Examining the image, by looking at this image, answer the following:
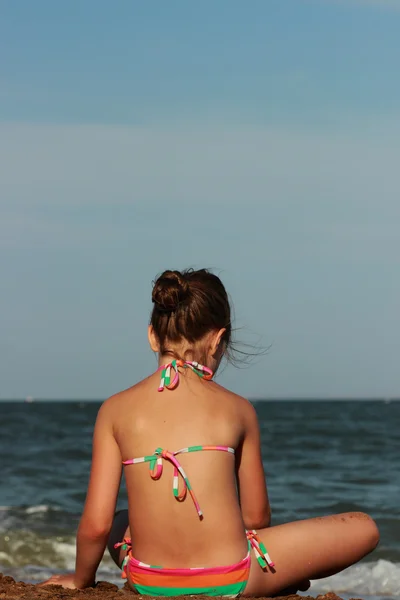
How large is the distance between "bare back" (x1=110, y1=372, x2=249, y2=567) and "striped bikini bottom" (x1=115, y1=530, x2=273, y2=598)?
1.2 inches

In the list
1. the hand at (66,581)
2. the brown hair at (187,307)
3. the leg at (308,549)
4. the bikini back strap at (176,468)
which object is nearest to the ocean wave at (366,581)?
the leg at (308,549)

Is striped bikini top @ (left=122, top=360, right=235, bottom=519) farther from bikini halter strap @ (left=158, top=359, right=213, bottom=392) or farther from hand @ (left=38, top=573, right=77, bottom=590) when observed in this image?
hand @ (left=38, top=573, right=77, bottom=590)

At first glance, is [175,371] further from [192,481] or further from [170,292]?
[192,481]

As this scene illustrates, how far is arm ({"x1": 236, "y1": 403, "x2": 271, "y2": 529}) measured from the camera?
3.60 m

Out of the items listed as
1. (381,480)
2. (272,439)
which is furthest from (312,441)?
(381,480)

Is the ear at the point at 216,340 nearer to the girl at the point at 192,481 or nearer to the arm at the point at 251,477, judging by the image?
the girl at the point at 192,481

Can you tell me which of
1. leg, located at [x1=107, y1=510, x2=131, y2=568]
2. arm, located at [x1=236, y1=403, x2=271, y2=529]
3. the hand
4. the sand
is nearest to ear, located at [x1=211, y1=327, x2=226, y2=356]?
arm, located at [x1=236, y1=403, x2=271, y2=529]

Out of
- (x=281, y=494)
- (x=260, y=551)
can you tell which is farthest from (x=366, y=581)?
(x=281, y=494)

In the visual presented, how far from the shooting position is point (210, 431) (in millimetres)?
3479

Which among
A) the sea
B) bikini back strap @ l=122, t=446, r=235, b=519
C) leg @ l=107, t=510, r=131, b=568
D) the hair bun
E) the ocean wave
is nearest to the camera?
bikini back strap @ l=122, t=446, r=235, b=519

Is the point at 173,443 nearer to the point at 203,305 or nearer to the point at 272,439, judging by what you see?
the point at 203,305

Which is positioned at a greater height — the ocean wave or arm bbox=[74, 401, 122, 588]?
arm bbox=[74, 401, 122, 588]

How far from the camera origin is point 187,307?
3.56 meters

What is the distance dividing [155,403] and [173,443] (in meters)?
0.17
